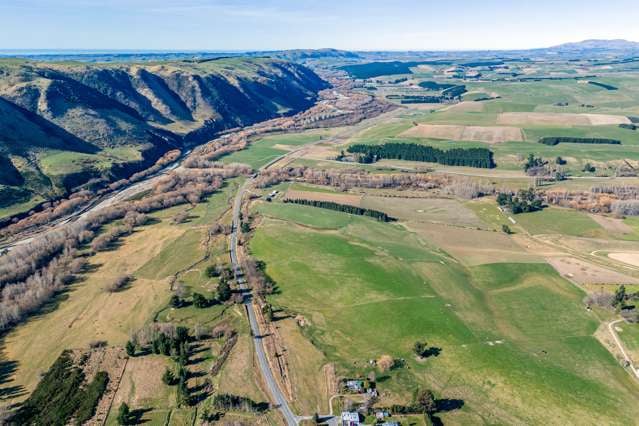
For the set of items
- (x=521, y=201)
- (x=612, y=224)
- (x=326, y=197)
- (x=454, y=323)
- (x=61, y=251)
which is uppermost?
(x=521, y=201)

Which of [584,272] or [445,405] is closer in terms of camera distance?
[445,405]

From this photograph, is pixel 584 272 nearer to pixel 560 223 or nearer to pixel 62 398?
pixel 560 223

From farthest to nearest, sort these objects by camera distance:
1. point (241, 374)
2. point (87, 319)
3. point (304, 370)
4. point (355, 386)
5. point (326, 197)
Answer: point (326, 197)
point (87, 319)
point (304, 370)
point (241, 374)
point (355, 386)

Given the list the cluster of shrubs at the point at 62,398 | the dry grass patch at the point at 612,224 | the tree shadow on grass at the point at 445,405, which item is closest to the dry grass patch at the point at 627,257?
the dry grass patch at the point at 612,224

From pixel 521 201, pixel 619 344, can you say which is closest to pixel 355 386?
pixel 619 344

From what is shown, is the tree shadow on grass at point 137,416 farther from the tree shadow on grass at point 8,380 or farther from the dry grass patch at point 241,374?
the tree shadow on grass at point 8,380

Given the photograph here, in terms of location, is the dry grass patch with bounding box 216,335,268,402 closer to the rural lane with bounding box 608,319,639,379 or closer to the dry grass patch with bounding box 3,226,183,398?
the dry grass patch with bounding box 3,226,183,398

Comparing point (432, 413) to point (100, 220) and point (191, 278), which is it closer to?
point (191, 278)
